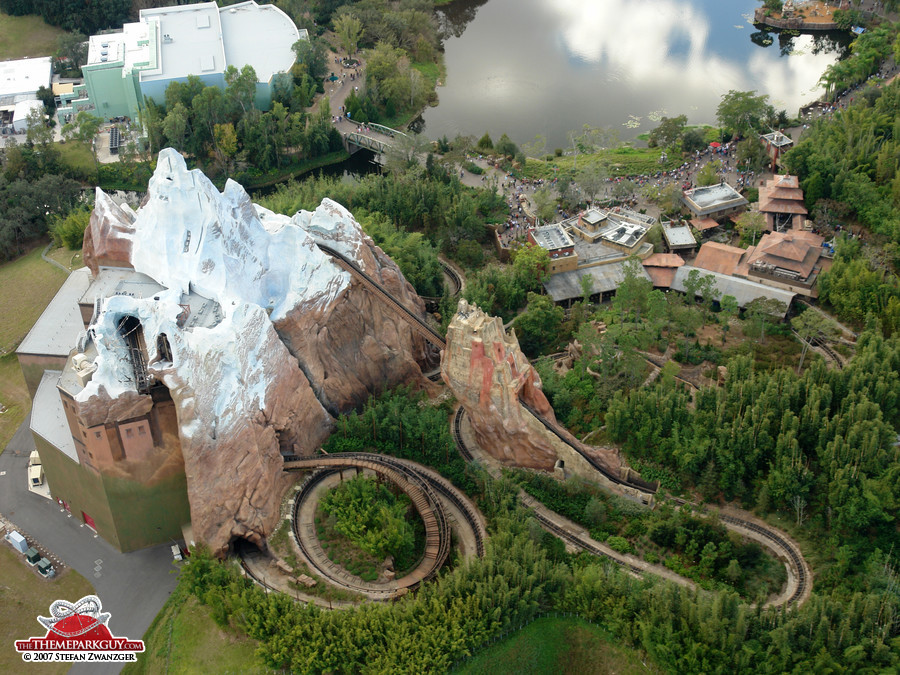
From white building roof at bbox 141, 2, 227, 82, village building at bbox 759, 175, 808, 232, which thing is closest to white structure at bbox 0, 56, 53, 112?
white building roof at bbox 141, 2, 227, 82

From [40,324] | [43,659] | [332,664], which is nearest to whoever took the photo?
[332,664]

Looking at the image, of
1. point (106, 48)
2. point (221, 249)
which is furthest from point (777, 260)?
point (106, 48)

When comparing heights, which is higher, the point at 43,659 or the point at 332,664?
the point at 332,664

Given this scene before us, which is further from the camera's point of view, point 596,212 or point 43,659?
point 596,212

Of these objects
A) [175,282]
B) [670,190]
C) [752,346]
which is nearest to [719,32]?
[670,190]

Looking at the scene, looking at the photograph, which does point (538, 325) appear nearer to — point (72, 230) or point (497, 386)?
point (497, 386)

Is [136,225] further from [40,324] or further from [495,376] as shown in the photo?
[495,376]
